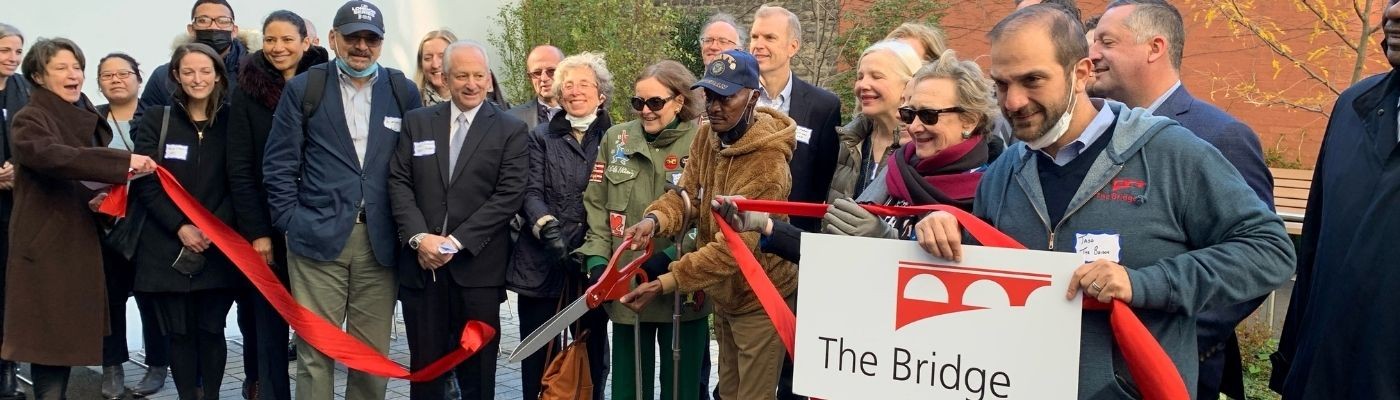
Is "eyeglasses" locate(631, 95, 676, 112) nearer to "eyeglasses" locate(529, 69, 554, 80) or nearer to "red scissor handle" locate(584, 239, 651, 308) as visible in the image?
"red scissor handle" locate(584, 239, 651, 308)

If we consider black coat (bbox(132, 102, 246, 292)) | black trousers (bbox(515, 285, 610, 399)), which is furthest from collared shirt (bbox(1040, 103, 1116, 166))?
black coat (bbox(132, 102, 246, 292))

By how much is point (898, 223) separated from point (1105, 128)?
1206 millimetres

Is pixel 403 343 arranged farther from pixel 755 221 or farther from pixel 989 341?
pixel 989 341

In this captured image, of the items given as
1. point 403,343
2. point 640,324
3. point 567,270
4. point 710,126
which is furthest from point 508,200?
point 403,343

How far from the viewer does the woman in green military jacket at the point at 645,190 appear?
5.81 meters

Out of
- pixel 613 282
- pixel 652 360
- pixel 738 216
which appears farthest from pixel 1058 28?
pixel 652 360

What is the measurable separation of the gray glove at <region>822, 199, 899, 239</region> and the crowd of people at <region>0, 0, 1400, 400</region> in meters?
0.01

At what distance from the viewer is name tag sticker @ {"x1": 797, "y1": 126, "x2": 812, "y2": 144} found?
19.1ft

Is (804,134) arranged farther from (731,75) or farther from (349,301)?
(349,301)

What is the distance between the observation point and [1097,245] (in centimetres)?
296

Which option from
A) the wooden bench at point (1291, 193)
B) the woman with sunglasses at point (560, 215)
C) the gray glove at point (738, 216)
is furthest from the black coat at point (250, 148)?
the wooden bench at point (1291, 193)

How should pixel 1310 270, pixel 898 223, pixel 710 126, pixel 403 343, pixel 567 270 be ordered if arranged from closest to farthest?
pixel 1310 270 → pixel 898 223 → pixel 710 126 → pixel 567 270 → pixel 403 343

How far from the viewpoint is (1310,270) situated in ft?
11.5

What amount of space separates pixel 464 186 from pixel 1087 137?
150 inches
